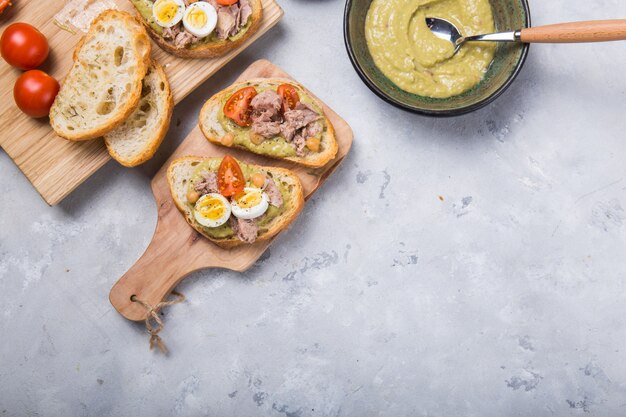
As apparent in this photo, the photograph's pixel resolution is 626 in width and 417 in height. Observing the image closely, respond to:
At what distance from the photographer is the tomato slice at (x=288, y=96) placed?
334 cm

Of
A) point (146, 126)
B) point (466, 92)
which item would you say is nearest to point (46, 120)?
point (146, 126)

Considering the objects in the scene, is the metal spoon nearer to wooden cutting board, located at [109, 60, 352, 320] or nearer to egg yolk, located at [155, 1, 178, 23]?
wooden cutting board, located at [109, 60, 352, 320]

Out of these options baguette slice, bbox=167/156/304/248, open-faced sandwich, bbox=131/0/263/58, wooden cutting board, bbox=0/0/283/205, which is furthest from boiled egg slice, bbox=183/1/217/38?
baguette slice, bbox=167/156/304/248

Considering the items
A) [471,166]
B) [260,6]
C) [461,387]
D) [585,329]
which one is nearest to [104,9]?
[260,6]

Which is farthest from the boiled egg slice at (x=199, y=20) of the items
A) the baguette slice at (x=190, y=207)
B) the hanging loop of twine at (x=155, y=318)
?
the hanging loop of twine at (x=155, y=318)

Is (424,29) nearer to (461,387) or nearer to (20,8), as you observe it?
(461,387)

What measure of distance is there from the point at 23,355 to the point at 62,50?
1966 millimetres

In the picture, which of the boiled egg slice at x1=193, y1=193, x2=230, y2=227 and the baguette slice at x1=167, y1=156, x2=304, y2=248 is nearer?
the boiled egg slice at x1=193, y1=193, x2=230, y2=227

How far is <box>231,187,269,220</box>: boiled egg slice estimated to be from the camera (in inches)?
127

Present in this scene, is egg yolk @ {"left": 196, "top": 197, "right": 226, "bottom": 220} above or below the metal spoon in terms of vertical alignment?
below

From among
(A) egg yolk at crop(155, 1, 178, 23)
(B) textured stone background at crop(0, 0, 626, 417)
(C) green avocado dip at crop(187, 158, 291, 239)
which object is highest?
(A) egg yolk at crop(155, 1, 178, 23)

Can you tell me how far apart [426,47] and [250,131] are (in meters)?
1.14

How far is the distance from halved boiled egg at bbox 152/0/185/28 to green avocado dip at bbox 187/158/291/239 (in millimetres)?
829

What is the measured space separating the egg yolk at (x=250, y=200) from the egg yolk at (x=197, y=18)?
3.36ft
